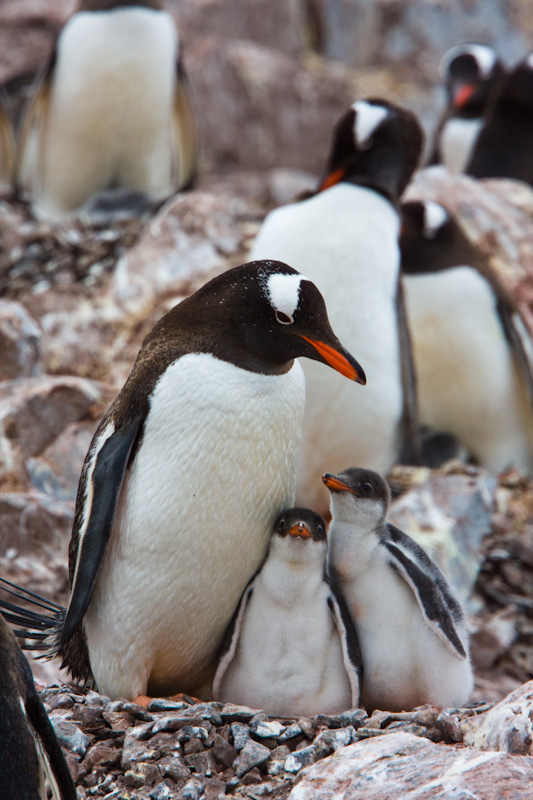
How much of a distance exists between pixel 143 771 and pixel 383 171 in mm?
2543

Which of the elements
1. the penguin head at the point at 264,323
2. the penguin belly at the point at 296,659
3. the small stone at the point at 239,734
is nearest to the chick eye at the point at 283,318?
the penguin head at the point at 264,323

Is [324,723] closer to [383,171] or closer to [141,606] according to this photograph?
[141,606]

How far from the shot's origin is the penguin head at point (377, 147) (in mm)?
4086

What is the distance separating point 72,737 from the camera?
236 cm

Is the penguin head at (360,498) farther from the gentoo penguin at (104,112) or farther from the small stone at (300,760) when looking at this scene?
the gentoo penguin at (104,112)

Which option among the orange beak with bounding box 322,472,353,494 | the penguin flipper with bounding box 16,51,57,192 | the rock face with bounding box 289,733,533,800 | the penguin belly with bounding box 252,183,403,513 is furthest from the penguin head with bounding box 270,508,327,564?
the penguin flipper with bounding box 16,51,57,192

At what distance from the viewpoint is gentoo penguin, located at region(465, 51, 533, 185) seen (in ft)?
24.4

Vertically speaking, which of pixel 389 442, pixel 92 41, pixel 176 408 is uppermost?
pixel 92 41

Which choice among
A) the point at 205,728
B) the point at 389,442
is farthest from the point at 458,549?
the point at 205,728

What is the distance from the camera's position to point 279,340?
8.91 feet

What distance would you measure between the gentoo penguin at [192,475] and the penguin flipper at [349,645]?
Answer: 0.78 feet

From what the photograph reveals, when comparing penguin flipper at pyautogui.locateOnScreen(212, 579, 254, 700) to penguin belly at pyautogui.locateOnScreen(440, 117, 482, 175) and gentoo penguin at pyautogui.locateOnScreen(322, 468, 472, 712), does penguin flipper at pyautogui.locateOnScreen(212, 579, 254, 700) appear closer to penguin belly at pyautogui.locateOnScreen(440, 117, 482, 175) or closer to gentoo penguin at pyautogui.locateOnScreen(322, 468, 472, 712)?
gentoo penguin at pyautogui.locateOnScreen(322, 468, 472, 712)

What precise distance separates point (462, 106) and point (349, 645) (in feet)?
22.4

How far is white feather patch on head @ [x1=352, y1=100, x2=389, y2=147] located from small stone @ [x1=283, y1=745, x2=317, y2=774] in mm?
2483
